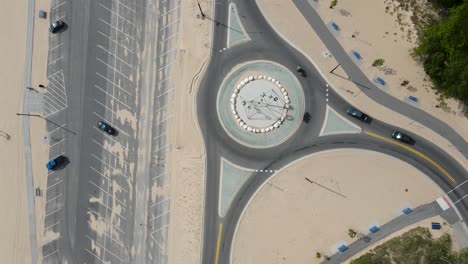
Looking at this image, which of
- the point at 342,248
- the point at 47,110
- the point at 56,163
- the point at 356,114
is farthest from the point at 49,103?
the point at 342,248

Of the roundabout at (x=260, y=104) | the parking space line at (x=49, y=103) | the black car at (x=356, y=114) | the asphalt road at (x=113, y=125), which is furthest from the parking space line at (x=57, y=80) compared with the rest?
the black car at (x=356, y=114)

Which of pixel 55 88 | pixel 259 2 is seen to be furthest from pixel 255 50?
pixel 55 88

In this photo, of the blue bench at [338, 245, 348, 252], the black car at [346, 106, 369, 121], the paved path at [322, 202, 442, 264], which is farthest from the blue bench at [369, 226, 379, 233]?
the black car at [346, 106, 369, 121]

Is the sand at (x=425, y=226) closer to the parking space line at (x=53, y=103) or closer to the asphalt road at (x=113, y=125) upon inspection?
the asphalt road at (x=113, y=125)

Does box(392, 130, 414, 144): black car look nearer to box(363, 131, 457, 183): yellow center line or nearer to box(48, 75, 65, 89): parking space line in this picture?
box(363, 131, 457, 183): yellow center line

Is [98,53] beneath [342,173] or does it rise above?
above

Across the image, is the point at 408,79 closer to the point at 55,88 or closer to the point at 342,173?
the point at 342,173

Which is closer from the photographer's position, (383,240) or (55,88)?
(383,240)
